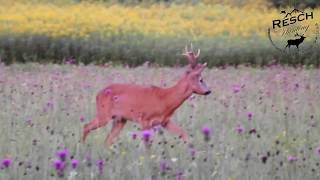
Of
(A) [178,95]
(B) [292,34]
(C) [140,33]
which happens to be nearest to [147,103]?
(A) [178,95]

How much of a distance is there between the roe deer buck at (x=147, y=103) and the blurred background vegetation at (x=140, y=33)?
702 centimetres

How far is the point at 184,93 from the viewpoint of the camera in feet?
16.5

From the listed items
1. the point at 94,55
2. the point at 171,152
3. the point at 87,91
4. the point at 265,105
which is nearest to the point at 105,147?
the point at 171,152

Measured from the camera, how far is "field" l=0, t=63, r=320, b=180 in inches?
141

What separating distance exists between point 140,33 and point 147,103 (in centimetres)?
896

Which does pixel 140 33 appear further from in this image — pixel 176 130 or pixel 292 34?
pixel 176 130

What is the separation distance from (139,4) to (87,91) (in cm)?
1019

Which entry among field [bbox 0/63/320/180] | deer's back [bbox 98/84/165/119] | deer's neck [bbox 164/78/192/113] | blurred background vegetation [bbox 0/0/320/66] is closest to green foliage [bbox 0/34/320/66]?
blurred background vegetation [bbox 0/0/320/66]

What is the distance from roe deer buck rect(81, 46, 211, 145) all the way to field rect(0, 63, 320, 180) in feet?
0.38

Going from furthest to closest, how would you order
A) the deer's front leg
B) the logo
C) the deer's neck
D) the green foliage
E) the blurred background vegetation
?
1. the blurred background vegetation
2. the green foliage
3. the logo
4. the deer's neck
5. the deer's front leg

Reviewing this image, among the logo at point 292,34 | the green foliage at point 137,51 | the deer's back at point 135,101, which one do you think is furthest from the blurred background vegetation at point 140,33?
the deer's back at point 135,101

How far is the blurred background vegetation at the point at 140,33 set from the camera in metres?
12.8

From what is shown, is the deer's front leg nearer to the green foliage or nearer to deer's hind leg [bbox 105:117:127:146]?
deer's hind leg [bbox 105:117:127:146]

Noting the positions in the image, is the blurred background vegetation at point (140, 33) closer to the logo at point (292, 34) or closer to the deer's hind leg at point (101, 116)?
the logo at point (292, 34)
